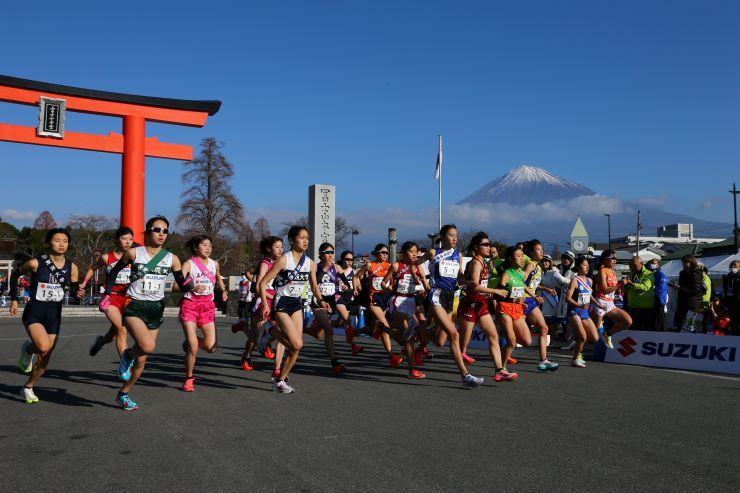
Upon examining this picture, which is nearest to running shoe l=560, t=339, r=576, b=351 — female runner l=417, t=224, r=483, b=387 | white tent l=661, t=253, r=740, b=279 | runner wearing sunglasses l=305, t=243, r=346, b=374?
runner wearing sunglasses l=305, t=243, r=346, b=374

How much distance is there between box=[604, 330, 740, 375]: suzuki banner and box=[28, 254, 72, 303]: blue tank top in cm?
870

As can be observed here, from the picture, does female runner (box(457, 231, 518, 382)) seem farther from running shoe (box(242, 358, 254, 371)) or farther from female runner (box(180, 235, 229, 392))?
running shoe (box(242, 358, 254, 371))

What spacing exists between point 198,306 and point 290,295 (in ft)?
3.92

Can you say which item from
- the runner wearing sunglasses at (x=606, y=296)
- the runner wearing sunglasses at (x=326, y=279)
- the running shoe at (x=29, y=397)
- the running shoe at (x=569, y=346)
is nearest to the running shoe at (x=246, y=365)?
the runner wearing sunglasses at (x=326, y=279)

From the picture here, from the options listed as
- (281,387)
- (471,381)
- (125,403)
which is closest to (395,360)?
(471,381)

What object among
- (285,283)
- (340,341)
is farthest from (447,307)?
(340,341)

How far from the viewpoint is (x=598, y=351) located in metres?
11.6

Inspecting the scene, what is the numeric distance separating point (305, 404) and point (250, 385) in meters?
1.76

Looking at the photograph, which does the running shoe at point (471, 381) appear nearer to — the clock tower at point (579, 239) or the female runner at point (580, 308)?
the female runner at point (580, 308)

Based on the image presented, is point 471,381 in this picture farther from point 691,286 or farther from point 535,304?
point 691,286

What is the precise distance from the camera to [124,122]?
3045 centimetres

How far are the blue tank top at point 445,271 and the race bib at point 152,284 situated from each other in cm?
350

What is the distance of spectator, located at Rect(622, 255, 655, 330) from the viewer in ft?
41.7

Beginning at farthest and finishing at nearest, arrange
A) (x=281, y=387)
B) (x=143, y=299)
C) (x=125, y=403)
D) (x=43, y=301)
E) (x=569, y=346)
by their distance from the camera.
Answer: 1. (x=569, y=346)
2. (x=281, y=387)
3. (x=43, y=301)
4. (x=143, y=299)
5. (x=125, y=403)
